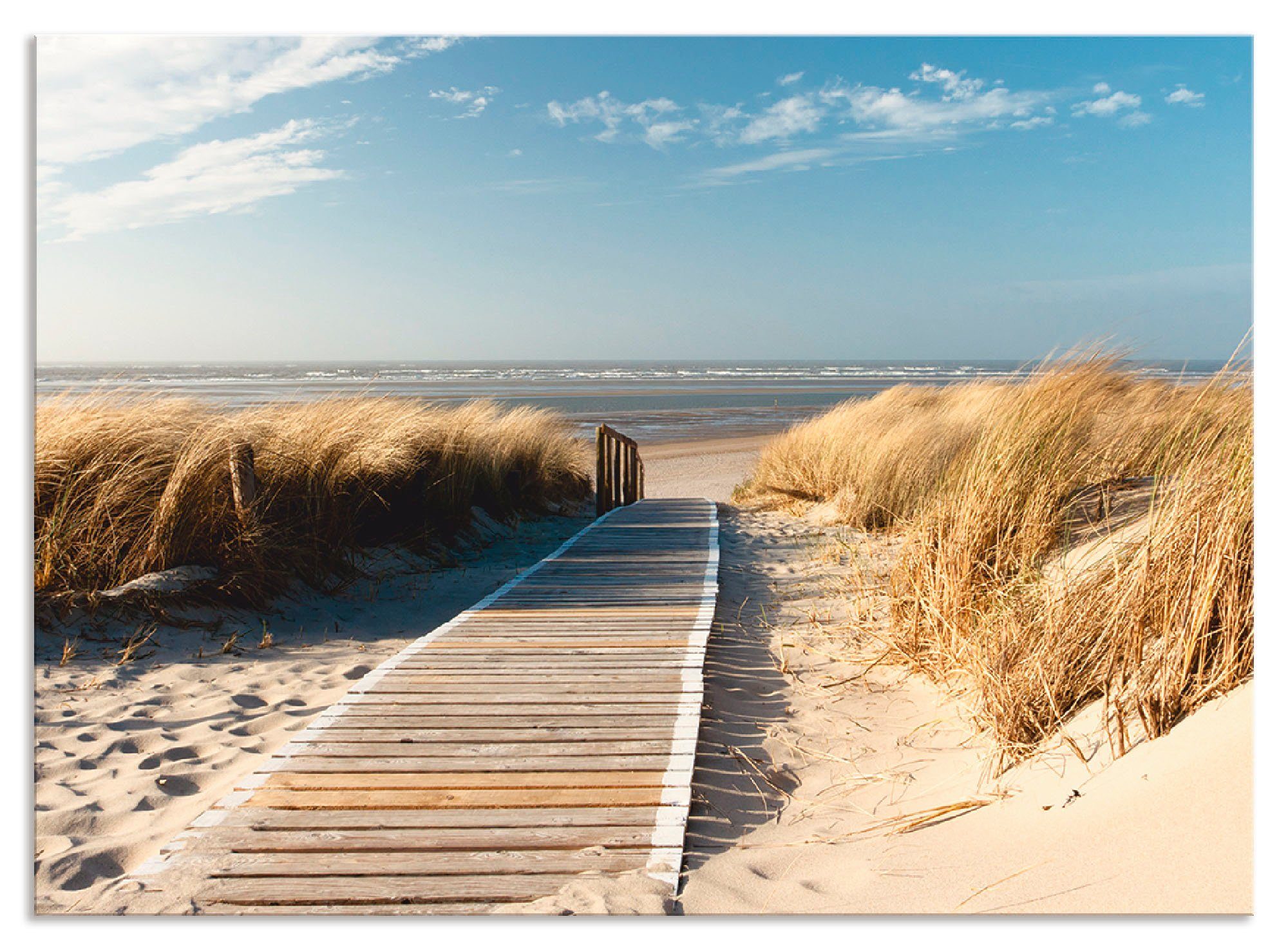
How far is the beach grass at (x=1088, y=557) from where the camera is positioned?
8.13 feet

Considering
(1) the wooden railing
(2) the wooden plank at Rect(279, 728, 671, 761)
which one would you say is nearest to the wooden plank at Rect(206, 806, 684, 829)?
(2) the wooden plank at Rect(279, 728, 671, 761)

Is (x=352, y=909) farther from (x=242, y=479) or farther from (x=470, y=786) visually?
(x=242, y=479)

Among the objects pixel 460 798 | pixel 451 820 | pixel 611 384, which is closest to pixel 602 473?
pixel 460 798

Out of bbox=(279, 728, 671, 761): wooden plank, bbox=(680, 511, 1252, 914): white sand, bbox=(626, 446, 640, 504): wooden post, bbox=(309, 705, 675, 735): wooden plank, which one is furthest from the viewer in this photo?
bbox=(626, 446, 640, 504): wooden post

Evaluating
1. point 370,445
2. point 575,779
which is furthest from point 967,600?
point 370,445

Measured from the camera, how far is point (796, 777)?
2844 millimetres

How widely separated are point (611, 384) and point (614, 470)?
1490 inches

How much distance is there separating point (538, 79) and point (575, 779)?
2853 millimetres

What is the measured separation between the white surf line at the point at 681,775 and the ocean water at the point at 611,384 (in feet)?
8.33

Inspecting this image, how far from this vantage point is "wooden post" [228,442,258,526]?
5.01 m

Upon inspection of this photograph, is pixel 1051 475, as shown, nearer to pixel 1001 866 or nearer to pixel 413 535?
pixel 1001 866

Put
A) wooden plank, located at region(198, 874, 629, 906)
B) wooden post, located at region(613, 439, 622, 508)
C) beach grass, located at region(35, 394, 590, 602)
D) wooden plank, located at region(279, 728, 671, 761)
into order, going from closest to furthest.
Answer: wooden plank, located at region(198, 874, 629, 906)
wooden plank, located at region(279, 728, 671, 761)
beach grass, located at region(35, 394, 590, 602)
wooden post, located at region(613, 439, 622, 508)

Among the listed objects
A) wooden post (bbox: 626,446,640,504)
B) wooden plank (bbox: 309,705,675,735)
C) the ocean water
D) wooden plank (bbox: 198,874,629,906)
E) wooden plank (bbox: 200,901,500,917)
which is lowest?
wooden plank (bbox: 200,901,500,917)

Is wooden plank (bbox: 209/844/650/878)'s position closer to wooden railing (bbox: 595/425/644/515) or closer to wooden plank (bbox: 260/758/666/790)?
wooden plank (bbox: 260/758/666/790)
